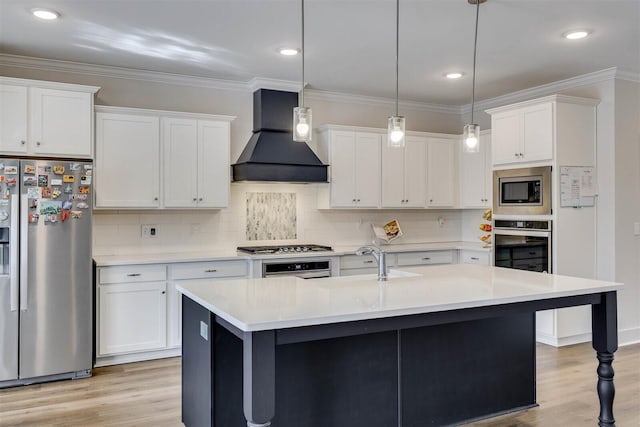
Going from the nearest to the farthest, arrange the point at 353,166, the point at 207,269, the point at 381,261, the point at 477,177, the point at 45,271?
the point at 381,261, the point at 45,271, the point at 207,269, the point at 353,166, the point at 477,177

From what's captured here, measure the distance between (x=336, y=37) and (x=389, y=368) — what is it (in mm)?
2428

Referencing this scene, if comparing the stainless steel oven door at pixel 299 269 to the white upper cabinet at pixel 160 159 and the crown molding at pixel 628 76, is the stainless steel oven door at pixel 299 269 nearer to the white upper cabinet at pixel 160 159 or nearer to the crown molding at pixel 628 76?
the white upper cabinet at pixel 160 159

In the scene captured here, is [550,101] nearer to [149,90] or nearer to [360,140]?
[360,140]

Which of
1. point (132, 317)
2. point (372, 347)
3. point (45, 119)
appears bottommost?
point (132, 317)

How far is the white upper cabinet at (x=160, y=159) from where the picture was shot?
14.7 ft

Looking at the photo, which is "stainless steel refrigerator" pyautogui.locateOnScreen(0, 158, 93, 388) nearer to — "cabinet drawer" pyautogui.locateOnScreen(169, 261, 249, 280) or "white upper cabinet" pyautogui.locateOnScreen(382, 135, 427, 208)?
"cabinet drawer" pyautogui.locateOnScreen(169, 261, 249, 280)

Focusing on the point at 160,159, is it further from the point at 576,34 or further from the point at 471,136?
the point at 576,34

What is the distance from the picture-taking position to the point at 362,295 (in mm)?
2623

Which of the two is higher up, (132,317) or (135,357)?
(132,317)

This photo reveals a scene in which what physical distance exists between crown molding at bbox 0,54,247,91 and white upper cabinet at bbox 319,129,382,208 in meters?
1.10

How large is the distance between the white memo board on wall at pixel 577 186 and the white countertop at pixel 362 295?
1.74 m

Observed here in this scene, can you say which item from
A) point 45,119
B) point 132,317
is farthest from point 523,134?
point 45,119

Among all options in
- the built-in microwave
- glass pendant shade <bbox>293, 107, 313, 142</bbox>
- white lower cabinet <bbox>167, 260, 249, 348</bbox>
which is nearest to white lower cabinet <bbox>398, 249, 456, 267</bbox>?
the built-in microwave

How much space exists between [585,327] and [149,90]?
183 inches
